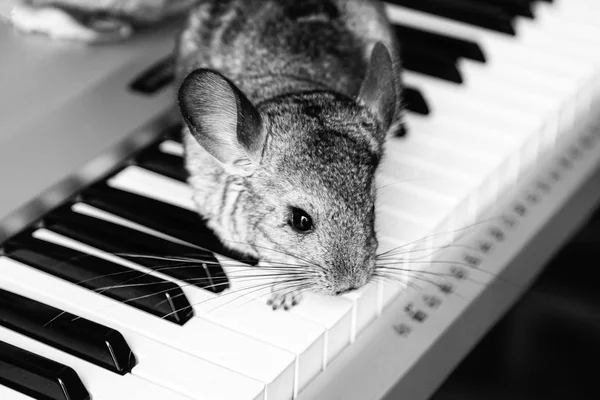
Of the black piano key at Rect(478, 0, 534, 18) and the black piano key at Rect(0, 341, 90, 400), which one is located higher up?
the black piano key at Rect(478, 0, 534, 18)

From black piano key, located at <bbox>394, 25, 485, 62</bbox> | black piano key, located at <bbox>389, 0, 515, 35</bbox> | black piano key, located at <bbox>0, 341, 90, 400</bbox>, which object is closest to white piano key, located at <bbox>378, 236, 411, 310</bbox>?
black piano key, located at <bbox>0, 341, 90, 400</bbox>

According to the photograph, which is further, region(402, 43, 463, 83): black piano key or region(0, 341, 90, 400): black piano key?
region(402, 43, 463, 83): black piano key

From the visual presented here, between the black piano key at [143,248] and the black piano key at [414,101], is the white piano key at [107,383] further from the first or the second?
the black piano key at [414,101]

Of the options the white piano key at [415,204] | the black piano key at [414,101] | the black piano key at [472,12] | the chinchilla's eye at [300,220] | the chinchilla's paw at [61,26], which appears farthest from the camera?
the black piano key at [472,12]

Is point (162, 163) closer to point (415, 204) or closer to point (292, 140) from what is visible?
point (292, 140)

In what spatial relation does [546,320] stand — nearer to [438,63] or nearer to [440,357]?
[438,63]

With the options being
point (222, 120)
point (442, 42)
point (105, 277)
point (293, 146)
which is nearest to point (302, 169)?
point (293, 146)

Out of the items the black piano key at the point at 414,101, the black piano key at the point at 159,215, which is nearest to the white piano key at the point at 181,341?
the black piano key at the point at 159,215

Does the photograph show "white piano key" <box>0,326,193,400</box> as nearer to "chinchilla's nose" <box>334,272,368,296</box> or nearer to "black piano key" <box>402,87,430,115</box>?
"chinchilla's nose" <box>334,272,368,296</box>
